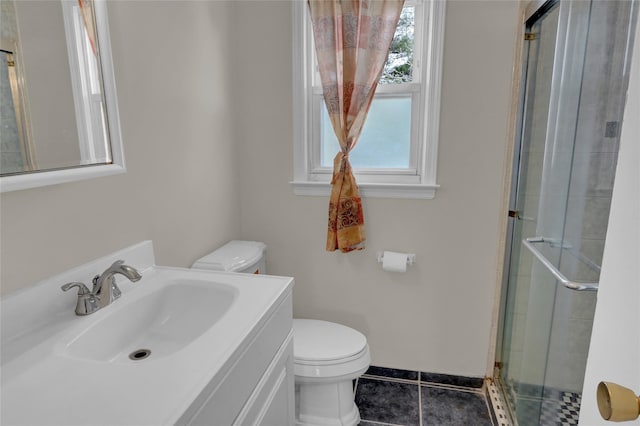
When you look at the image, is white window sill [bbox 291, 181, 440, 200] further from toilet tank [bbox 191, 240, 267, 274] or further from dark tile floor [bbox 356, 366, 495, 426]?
dark tile floor [bbox 356, 366, 495, 426]

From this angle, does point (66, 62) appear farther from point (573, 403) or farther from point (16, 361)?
point (573, 403)

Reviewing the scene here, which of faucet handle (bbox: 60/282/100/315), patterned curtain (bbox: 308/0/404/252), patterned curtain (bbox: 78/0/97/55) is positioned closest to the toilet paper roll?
patterned curtain (bbox: 308/0/404/252)

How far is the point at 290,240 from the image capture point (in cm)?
217

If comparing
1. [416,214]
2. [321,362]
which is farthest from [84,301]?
[416,214]

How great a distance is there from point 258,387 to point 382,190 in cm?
119

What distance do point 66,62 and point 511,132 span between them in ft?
5.75

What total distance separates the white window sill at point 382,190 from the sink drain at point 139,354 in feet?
3.88

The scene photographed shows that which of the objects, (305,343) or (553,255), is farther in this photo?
(305,343)

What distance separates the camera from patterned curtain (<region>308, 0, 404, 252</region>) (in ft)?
5.90

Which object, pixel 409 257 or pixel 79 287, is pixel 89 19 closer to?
pixel 79 287

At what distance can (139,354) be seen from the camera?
3.57 feet

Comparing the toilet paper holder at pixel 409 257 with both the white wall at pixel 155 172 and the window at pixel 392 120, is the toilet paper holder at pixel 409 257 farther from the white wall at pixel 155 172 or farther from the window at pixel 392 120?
the white wall at pixel 155 172

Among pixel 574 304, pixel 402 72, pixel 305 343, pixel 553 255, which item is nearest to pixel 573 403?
pixel 574 304

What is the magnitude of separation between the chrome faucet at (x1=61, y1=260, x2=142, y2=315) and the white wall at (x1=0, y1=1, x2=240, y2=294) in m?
0.10
